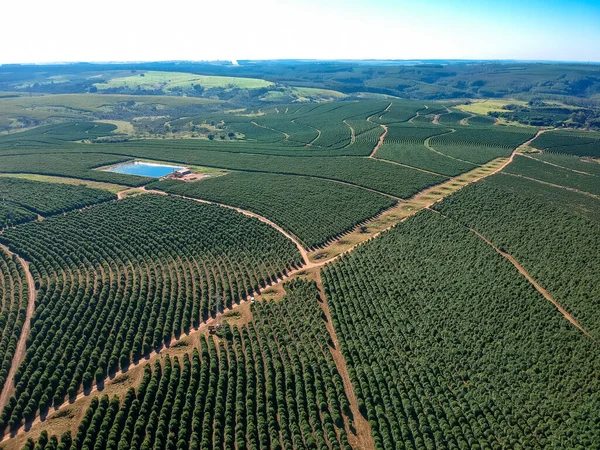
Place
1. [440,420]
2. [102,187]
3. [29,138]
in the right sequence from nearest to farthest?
1. [440,420]
2. [102,187]
3. [29,138]

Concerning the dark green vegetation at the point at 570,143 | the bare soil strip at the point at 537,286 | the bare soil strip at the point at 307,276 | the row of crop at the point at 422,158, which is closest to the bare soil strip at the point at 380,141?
the row of crop at the point at 422,158

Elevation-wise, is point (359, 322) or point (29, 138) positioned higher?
point (29, 138)

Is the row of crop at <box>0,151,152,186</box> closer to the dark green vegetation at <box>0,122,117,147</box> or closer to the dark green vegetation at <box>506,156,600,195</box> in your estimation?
the dark green vegetation at <box>0,122,117,147</box>

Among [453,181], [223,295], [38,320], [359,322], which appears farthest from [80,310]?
[453,181]

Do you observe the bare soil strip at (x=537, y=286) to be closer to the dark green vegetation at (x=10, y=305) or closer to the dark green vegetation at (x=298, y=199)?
the dark green vegetation at (x=298, y=199)

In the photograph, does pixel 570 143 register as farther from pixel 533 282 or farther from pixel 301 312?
pixel 301 312

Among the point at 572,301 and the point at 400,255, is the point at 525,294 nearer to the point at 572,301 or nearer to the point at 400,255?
the point at 572,301
